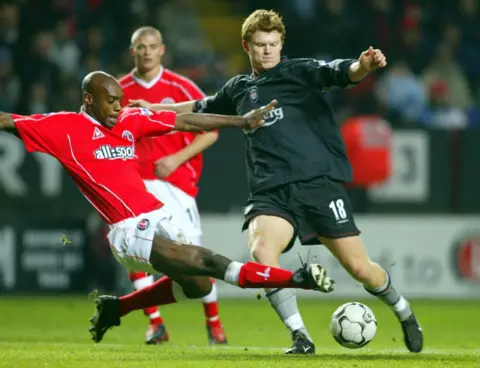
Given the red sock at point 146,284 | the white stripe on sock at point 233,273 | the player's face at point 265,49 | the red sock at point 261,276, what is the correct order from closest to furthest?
the red sock at point 261,276 → the white stripe on sock at point 233,273 → the player's face at point 265,49 → the red sock at point 146,284

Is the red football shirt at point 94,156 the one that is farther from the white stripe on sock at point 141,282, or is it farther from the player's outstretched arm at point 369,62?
the white stripe on sock at point 141,282

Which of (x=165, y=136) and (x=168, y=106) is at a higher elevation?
(x=168, y=106)

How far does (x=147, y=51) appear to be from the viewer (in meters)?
9.45

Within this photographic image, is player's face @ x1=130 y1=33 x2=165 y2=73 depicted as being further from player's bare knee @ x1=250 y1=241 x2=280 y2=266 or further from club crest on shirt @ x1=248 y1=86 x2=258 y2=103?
player's bare knee @ x1=250 y1=241 x2=280 y2=266

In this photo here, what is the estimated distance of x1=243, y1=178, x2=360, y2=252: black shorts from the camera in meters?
7.69

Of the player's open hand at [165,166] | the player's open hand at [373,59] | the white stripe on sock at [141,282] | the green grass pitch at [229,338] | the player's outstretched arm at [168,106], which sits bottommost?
the green grass pitch at [229,338]

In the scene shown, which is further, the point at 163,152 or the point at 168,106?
the point at 163,152

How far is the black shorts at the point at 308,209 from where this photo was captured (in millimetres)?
7688

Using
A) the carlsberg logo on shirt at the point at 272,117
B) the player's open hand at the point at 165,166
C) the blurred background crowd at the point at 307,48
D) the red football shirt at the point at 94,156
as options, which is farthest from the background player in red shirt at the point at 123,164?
the blurred background crowd at the point at 307,48

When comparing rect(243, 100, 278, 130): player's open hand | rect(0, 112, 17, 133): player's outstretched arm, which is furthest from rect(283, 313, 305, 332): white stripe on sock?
rect(0, 112, 17, 133): player's outstretched arm

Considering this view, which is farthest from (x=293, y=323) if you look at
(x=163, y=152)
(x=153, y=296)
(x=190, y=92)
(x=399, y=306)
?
(x=190, y=92)

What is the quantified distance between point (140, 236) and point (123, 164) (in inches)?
21.1

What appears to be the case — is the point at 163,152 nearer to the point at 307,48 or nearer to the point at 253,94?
the point at 253,94

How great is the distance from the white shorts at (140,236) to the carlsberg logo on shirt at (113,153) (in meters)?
0.43
